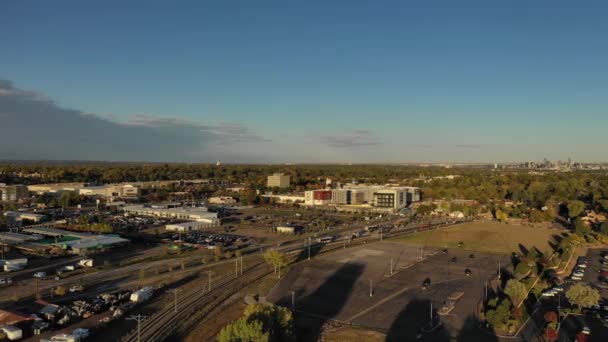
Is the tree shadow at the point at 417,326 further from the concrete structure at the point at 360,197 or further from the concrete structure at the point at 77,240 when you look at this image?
the concrete structure at the point at 360,197

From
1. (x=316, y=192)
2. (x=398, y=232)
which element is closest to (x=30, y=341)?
(x=398, y=232)

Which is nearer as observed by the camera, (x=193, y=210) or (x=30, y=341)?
(x=30, y=341)

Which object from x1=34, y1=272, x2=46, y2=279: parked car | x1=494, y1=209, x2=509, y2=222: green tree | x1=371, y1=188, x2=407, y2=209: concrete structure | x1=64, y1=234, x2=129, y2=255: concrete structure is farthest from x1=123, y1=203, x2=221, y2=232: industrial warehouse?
x1=494, y1=209, x2=509, y2=222: green tree

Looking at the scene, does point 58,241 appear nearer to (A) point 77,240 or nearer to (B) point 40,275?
(A) point 77,240

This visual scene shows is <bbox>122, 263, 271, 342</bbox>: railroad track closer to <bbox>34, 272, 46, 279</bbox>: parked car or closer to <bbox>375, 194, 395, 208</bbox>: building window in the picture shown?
<bbox>34, 272, 46, 279</bbox>: parked car

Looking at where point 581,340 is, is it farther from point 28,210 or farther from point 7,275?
point 28,210

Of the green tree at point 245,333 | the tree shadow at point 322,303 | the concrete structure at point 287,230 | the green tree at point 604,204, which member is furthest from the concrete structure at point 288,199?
the green tree at point 245,333
